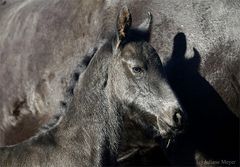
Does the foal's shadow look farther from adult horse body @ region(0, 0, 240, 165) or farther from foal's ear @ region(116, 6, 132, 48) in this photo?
foal's ear @ region(116, 6, 132, 48)

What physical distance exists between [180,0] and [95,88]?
6.18ft

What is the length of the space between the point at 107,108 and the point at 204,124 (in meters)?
1.49

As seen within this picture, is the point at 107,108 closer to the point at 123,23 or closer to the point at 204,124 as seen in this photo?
the point at 123,23

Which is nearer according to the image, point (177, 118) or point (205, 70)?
point (177, 118)

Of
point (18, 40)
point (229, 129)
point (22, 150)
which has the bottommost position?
point (229, 129)

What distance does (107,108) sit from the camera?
7.05 metres

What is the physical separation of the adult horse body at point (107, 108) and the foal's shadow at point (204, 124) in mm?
1018

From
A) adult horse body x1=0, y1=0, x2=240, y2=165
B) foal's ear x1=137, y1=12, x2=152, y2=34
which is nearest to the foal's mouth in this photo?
adult horse body x1=0, y1=0, x2=240, y2=165

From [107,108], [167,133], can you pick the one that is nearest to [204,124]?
[167,133]

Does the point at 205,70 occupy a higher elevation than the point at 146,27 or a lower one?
lower

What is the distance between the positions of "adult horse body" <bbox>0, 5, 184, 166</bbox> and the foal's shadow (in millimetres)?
1018

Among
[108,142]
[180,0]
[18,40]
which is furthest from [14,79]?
[108,142]

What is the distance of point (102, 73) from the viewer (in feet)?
23.2

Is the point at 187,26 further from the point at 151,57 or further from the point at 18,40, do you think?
the point at 18,40
